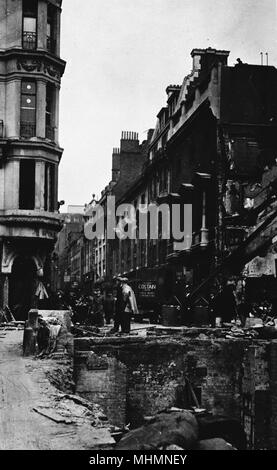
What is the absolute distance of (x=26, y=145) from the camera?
1123 inches

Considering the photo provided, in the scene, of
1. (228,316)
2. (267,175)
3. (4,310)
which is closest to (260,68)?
(267,175)

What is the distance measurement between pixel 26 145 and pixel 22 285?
6675 millimetres

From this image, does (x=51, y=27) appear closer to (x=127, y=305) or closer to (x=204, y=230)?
(x=204, y=230)

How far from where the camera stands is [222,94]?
29.9 metres

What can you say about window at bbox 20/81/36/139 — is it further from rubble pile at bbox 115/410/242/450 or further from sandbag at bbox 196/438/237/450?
sandbag at bbox 196/438/237/450

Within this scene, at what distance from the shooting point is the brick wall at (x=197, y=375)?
16.0 m

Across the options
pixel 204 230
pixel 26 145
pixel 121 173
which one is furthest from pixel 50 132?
pixel 121 173

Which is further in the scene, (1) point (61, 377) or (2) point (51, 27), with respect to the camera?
(2) point (51, 27)

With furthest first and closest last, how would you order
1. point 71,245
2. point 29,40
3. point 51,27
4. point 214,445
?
1. point 71,245
2. point 51,27
3. point 29,40
4. point 214,445

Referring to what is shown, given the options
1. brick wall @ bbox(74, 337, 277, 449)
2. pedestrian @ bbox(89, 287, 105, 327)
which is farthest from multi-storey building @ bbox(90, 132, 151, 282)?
brick wall @ bbox(74, 337, 277, 449)

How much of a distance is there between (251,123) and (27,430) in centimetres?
2426

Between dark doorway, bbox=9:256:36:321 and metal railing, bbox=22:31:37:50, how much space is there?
983cm

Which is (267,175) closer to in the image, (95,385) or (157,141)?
(95,385)
